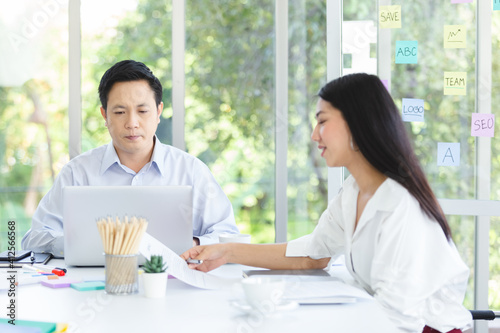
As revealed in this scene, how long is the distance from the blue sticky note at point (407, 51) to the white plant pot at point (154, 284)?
1.71 metres

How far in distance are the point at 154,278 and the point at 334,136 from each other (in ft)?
2.07

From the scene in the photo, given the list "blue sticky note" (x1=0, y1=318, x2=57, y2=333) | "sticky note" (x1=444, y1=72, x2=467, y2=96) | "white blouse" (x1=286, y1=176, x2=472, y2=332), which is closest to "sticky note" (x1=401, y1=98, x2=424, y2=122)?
"sticky note" (x1=444, y1=72, x2=467, y2=96)

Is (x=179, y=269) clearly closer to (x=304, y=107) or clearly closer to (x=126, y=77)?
(x=126, y=77)

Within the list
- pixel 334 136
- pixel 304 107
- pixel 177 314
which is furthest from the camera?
pixel 304 107

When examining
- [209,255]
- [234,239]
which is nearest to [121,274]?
[209,255]

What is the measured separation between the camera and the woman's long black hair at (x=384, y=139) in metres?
1.53

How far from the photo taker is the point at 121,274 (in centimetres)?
139

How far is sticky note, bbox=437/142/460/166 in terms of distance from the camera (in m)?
2.62

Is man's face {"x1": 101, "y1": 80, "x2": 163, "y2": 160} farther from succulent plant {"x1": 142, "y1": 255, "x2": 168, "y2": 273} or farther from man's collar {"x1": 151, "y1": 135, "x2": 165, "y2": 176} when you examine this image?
succulent plant {"x1": 142, "y1": 255, "x2": 168, "y2": 273}

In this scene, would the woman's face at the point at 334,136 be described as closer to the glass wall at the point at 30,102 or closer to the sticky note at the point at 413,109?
the sticky note at the point at 413,109

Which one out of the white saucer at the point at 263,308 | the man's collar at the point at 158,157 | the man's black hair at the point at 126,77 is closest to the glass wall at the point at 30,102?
the man's black hair at the point at 126,77

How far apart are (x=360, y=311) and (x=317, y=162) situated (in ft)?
8.57

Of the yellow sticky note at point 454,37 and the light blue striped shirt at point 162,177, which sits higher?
the yellow sticky note at point 454,37

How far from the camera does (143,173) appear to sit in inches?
93.5
